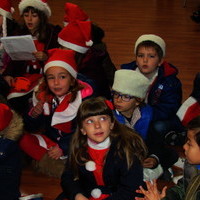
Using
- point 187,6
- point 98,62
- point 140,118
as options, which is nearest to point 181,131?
point 140,118

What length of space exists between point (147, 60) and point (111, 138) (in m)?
0.75

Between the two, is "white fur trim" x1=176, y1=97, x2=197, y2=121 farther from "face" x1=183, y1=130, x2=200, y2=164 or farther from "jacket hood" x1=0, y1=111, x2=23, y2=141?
"jacket hood" x1=0, y1=111, x2=23, y2=141

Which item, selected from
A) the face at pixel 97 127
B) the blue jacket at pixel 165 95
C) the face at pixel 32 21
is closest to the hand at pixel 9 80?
the face at pixel 32 21

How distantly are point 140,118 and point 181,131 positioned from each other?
1.49 feet

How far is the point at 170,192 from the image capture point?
146 cm

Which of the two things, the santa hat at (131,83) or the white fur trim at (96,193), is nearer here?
the white fur trim at (96,193)

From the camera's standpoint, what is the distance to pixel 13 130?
1.68m

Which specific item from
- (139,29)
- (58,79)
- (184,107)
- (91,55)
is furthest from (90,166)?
(139,29)

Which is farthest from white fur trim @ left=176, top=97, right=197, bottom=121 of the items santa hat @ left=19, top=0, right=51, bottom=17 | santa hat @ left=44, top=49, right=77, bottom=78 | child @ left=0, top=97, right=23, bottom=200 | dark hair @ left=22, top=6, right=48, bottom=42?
santa hat @ left=19, top=0, right=51, bottom=17

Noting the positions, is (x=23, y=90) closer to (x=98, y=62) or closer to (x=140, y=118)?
(x=98, y=62)

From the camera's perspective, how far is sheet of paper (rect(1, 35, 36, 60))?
240 centimetres

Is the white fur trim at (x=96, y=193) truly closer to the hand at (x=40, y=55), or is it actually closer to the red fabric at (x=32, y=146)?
the red fabric at (x=32, y=146)

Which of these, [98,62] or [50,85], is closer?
[50,85]

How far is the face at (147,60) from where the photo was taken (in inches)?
88.0
